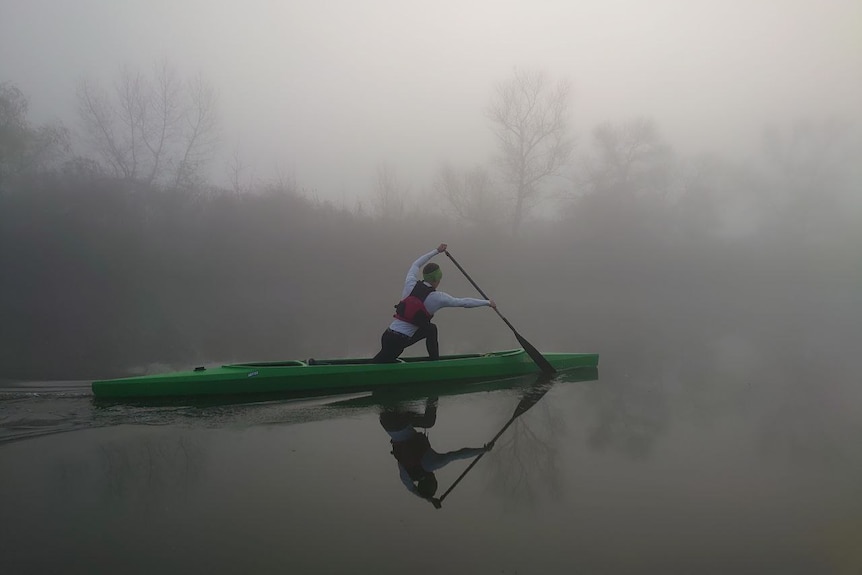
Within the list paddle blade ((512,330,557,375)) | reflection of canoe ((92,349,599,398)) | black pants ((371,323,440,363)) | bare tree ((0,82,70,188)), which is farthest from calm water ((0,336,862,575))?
bare tree ((0,82,70,188))

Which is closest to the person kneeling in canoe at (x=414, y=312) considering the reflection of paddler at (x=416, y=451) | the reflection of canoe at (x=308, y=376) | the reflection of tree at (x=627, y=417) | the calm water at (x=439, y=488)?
the reflection of canoe at (x=308, y=376)

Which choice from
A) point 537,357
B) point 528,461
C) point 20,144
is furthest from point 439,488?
point 20,144

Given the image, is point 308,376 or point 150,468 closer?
point 150,468

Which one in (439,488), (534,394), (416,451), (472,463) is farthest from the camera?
(534,394)

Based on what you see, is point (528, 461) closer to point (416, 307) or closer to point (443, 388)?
point (443, 388)

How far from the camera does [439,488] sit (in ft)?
15.2

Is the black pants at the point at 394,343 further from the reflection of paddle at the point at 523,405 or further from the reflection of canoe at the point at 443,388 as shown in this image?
the reflection of paddle at the point at 523,405

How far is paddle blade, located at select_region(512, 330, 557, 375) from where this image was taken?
30.6 ft

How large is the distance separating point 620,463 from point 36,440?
6.30 meters

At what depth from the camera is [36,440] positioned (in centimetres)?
542

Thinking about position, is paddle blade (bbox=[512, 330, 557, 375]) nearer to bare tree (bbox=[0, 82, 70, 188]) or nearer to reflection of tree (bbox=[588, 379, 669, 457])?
reflection of tree (bbox=[588, 379, 669, 457])

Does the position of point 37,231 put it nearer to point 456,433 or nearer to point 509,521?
point 456,433

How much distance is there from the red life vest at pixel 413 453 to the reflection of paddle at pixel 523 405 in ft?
1.27

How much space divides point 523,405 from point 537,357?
2.06m
